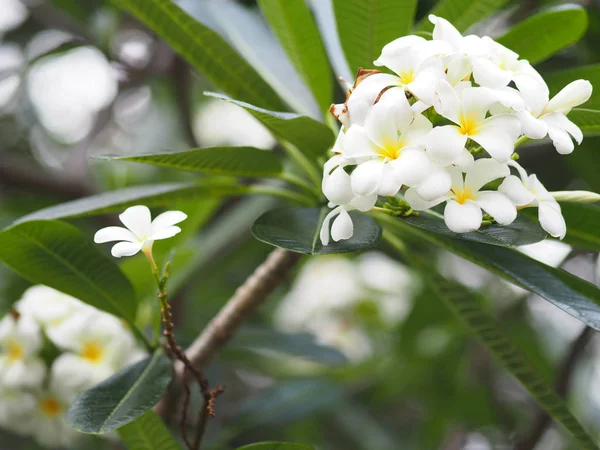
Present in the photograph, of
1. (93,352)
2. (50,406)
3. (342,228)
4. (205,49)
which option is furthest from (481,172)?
(50,406)

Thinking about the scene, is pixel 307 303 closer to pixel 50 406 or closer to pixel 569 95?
pixel 50 406

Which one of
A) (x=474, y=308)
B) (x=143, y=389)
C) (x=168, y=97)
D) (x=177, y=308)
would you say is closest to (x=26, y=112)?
(x=168, y=97)

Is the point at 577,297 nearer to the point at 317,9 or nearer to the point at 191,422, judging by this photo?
the point at 317,9

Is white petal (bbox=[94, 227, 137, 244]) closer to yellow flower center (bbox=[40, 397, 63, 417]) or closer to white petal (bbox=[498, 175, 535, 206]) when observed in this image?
white petal (bbox=[498, 175, 535, 206])

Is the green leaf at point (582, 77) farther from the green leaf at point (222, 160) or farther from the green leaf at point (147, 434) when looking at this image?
the green leaf at point (147, 434)

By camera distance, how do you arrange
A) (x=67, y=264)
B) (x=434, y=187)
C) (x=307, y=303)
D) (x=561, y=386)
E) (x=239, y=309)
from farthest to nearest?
(x=307, y=303) < (x=561, y=386) < (x=239, y=309) < (x=67, y=264) < (x=434, y=187)

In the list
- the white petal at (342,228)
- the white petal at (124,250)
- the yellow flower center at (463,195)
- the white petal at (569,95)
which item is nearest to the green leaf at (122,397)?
the white petal at (124,250)

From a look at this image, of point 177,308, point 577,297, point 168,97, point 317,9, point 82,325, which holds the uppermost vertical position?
point 317,9
